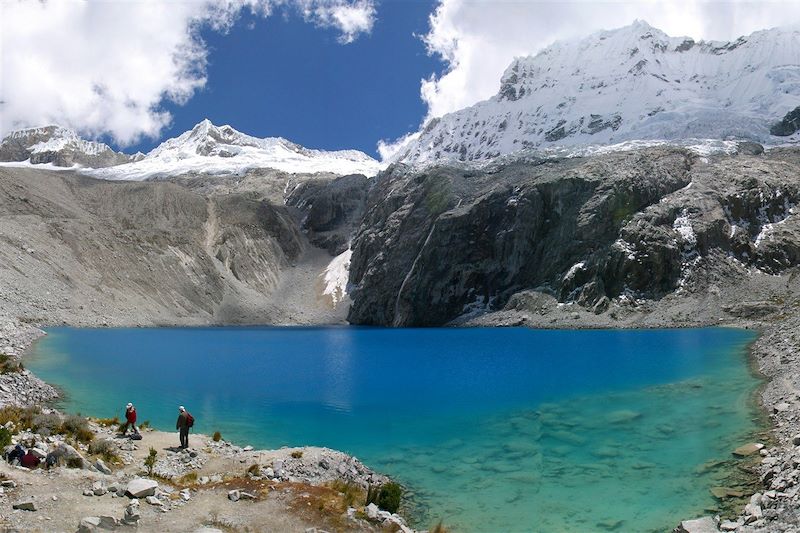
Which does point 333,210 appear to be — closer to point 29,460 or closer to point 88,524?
point 29,460

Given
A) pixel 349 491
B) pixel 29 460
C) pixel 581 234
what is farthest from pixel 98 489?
pixel 581 234

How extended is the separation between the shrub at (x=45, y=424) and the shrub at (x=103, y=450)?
5.37 ft

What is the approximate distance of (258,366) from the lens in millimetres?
53500

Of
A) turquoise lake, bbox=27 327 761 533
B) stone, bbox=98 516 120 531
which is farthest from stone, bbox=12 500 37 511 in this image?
turquoise lake, bbox=27 327 761 533

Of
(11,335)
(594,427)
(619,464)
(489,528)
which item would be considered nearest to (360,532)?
(489,528)

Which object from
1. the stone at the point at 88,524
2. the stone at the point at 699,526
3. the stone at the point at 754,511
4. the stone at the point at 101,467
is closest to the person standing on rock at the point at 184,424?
the stone at the point at 101,467

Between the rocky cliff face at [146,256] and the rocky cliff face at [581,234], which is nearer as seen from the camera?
the rocky cliff face at [581,234]

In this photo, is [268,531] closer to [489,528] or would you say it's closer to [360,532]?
[360,532]

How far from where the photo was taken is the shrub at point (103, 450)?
2022 centimetres

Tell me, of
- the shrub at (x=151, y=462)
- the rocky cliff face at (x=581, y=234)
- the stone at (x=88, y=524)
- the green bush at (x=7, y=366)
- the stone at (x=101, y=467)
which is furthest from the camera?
the rocky cliff face at (x=581, y=234)

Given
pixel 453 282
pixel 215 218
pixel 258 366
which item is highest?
pixel 215 218

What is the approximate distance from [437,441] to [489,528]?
8.97m

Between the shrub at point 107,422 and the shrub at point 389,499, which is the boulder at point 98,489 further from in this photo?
the shrub at point 107,422

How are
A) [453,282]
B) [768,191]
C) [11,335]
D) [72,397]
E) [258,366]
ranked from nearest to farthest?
[72,397] < [258,366] < [11,335] < [768,191] < [453,282]
